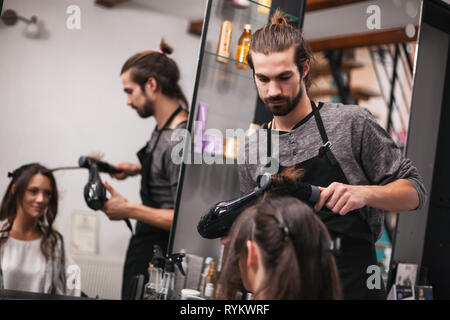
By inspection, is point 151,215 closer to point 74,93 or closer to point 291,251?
point 74,93

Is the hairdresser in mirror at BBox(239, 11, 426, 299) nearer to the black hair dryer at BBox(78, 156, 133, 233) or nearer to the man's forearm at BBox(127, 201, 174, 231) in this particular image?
the man's forearm at BBox(127, 201, 174, 231)

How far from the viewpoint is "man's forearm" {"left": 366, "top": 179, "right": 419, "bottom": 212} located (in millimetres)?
1951

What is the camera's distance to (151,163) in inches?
101

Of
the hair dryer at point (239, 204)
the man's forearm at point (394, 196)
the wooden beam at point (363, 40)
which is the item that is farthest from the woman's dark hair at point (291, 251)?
the wooden beam at point (363, 40)

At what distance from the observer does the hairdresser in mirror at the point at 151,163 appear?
250cm

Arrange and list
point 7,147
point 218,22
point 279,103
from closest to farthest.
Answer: point 279,103
point 7,147
point 218,22

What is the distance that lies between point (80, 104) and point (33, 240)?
0.68m

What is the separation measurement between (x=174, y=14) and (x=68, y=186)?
3.42 feet

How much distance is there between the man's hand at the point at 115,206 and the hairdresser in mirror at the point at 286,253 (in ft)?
3.99

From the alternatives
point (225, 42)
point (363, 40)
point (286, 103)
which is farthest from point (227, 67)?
point (363, 40)

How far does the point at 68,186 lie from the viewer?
2365 mm

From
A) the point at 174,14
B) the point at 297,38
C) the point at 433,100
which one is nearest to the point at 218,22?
the point at 174,14

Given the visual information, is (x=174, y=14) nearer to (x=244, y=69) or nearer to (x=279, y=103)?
(x=244, y=69)

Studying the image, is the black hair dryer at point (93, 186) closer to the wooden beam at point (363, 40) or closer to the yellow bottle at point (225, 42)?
the yellow bottle at point (225, 42)
